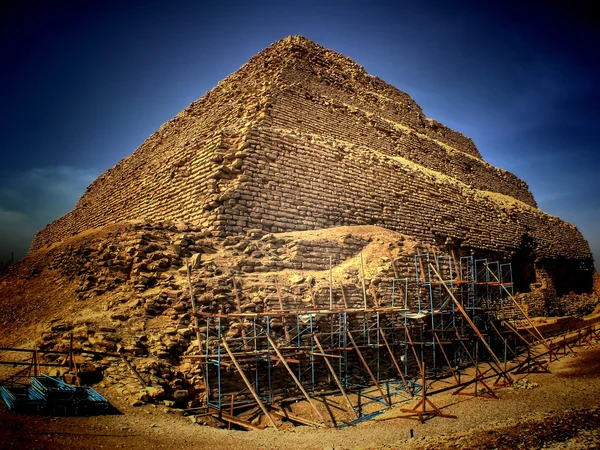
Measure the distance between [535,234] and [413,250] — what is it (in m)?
14.3

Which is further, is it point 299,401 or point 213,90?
point 213,90

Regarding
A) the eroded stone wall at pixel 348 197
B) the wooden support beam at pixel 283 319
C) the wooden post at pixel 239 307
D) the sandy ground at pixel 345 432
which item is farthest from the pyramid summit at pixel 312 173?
the sandy ground at pixel 345 432

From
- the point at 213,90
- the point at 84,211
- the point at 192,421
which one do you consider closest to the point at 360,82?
the point at 213,90

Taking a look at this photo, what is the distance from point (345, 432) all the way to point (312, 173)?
24.9 feet

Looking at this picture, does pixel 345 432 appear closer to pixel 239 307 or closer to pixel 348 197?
pixel 239 307

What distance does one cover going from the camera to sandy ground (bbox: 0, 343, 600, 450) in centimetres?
450

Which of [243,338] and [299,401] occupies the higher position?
[243,338]

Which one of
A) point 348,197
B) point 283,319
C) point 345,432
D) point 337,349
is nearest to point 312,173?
point 348,197

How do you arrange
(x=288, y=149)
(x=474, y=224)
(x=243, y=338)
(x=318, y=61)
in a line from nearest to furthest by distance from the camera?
1. (x=243, y=338)
2. (x=288, y=149)
3. (x=474, y=224)
4. (x=318, y=61)

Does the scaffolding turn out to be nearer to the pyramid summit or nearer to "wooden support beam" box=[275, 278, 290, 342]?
"wooden support beam" box=[275, 278, 290, 342]

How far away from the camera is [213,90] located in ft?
64.5

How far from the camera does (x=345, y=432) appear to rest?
608cm

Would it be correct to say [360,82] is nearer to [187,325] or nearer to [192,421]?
[187,325]

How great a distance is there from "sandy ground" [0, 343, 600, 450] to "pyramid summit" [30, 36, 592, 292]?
491 centimetres
